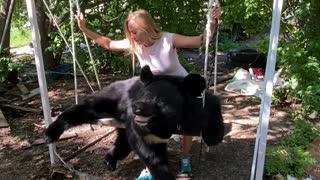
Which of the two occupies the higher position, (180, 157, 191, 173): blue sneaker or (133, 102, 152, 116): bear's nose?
(133, 102, 152, 116): bear's nose

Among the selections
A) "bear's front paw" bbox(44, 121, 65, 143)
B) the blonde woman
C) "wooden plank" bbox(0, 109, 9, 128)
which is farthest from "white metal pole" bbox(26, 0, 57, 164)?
"wooden plank" bbox(0, 109, 9, 128)

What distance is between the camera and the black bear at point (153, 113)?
2829 millimetres

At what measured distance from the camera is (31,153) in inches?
168

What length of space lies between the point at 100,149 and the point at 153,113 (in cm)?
162

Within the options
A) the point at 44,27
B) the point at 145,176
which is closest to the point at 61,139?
the point at 145,176

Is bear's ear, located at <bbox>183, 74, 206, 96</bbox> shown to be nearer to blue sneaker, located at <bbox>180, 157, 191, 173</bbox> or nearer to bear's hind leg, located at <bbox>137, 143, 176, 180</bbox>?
bear's hind leg, located at <bbox>137, 143, 176, 180</bbox>

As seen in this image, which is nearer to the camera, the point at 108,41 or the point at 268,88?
the point at 268,88

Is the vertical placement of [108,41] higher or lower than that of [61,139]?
higher

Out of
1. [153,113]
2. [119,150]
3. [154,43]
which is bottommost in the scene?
[119,150]

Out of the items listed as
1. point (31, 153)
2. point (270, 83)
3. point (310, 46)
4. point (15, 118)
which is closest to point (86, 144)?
point (31, 153)

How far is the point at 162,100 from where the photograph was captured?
2830 mm

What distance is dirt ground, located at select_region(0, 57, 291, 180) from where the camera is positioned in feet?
12.1

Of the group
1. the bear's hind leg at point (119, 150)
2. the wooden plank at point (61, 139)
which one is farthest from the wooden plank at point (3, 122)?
the bear's hind leg at point (119, 150)

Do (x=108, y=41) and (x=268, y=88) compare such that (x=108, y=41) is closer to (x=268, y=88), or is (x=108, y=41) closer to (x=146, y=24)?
(x=146, y=24)
